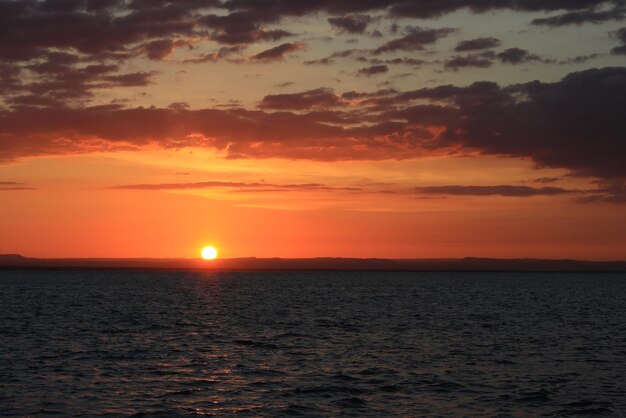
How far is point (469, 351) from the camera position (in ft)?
194

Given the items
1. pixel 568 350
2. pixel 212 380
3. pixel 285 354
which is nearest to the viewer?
pixel 212 380

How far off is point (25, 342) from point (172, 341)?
1135cm

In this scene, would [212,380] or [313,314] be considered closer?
[212,380]

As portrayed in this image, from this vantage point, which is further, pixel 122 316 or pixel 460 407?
pixel 122 316

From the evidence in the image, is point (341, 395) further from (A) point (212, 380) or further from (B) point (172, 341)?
(B) point (172, 341)

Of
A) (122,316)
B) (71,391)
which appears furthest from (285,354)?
(122,316)

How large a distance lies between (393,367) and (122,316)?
51369 mm

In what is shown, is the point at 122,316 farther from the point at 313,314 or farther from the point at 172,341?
the point at 172,341

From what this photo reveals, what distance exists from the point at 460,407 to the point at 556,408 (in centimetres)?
469

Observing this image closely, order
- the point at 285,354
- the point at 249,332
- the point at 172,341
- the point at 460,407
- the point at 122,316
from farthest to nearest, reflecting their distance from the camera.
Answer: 1. the point at 122,316
2. the point at 249,332
3. the point at 172,341
4. the point at 285,354
5. the point at 460,407

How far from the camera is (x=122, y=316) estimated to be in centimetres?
9325

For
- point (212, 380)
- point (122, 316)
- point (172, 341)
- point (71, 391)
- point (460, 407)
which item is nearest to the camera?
point (460, 407)

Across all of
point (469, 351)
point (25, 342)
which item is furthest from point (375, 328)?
point (25, 342)

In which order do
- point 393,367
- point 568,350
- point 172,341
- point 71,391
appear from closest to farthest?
point 71,391
point 393,367
point 568,350
point 172,341
